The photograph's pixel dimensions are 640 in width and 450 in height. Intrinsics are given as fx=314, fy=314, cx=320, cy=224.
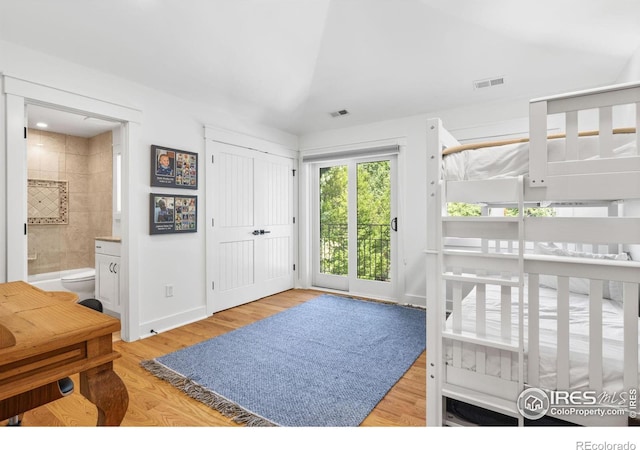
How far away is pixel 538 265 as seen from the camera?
1233 mm

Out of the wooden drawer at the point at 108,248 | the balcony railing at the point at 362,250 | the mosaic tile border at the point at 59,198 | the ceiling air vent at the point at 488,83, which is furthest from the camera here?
the mosaic tile border at the point at 59,198

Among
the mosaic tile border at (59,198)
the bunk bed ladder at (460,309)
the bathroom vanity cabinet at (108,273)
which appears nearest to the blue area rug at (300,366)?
the bunk bed ladder at (460,309)

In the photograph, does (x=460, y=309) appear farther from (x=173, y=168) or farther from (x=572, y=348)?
(x=173, y=168)

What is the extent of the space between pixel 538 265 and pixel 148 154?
3.10 meters

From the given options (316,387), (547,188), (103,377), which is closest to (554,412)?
(547,188)

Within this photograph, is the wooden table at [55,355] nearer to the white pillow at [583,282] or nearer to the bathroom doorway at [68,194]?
the white pillow at [583,282]

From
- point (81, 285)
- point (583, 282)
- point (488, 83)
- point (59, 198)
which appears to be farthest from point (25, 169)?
point (583, 282)

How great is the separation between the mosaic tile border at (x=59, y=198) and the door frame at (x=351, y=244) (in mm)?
3560

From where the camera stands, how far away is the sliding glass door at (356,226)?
4.12m

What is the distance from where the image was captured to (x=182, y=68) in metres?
2.59

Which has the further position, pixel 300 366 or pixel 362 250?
pixel 362 250

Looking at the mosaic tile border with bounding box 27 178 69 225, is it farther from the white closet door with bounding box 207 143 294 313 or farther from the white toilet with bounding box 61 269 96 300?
the white closet door with bounding box 207 143 294 313
